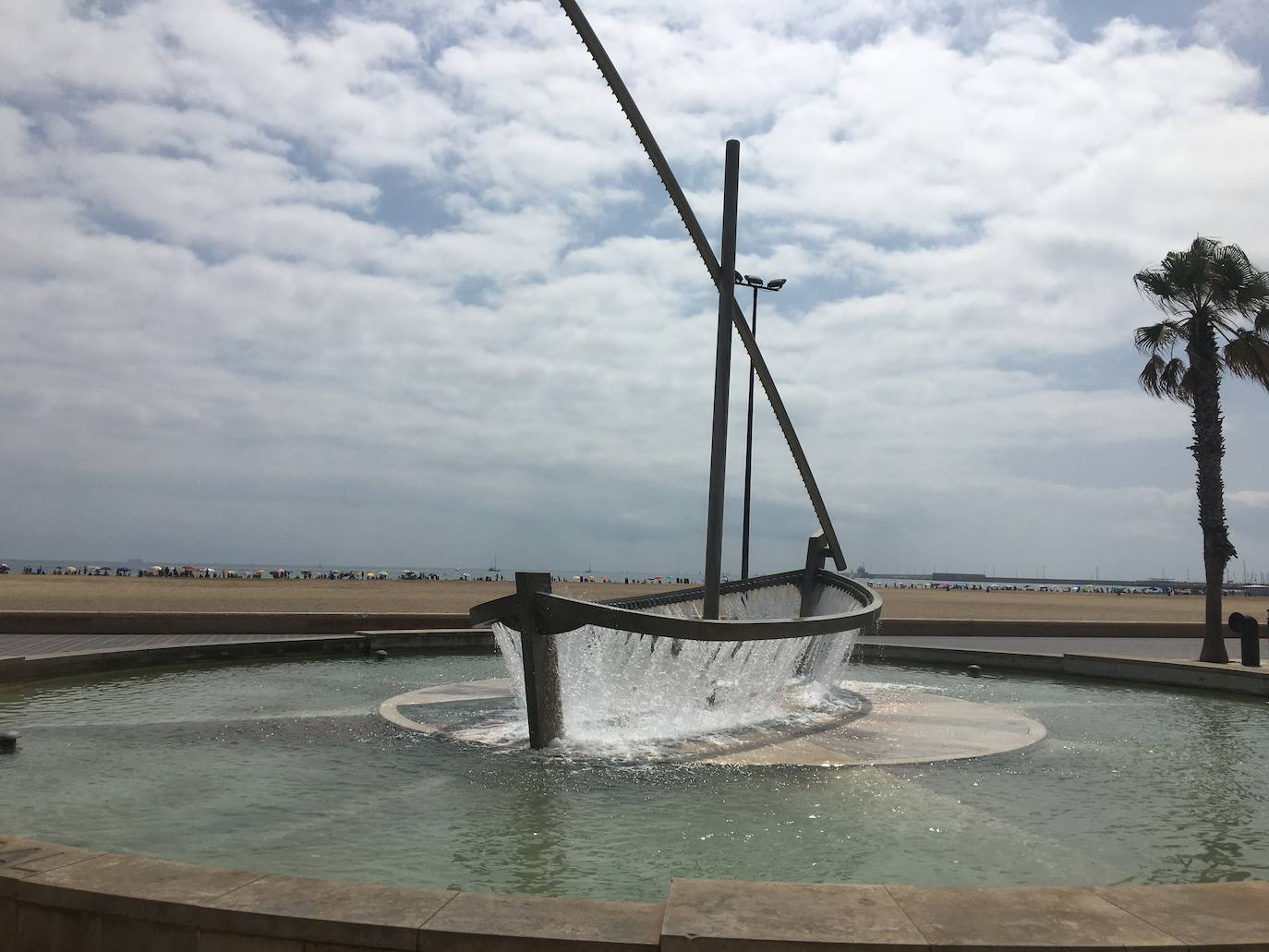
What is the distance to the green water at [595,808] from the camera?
5.30 meters

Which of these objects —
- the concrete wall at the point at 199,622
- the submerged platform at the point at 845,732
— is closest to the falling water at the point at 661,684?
the submerged platform at the point at 845,732

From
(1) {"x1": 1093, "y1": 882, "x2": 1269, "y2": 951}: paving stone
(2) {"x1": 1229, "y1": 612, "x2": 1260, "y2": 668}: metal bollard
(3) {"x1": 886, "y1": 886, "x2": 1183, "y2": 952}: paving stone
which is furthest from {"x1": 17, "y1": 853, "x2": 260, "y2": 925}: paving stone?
(2) {"x1": 1229, "y1": 612, "x2": 1260, "y2": 668}: metal bollard

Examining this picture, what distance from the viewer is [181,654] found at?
47.1ft

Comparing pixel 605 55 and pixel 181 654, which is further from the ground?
pixel 605 55

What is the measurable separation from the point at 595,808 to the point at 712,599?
456cm

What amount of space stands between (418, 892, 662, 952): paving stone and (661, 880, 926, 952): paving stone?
12cm

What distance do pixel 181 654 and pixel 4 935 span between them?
11.5 metres

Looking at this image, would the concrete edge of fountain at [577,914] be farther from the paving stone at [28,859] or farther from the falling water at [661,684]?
the falling water at [661,684]

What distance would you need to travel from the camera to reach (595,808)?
6496mm

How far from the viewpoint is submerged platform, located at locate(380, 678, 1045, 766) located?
8.34m

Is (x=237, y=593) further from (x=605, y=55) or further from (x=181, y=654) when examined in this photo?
(x=605, y=55)

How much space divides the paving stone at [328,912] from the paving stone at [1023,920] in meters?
1.71

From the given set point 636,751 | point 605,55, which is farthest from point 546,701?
point 605,55

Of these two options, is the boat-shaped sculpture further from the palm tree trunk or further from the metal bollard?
the palm tree trunk
